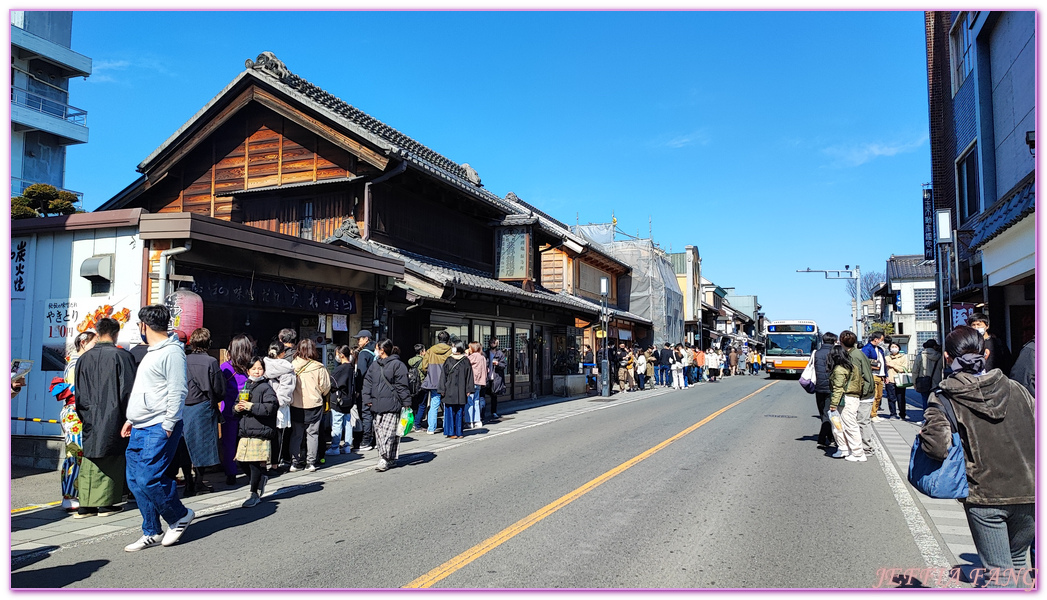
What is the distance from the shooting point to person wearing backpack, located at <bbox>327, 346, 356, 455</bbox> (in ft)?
34.0

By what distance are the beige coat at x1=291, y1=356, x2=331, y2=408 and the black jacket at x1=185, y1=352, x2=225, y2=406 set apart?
1.55 metres

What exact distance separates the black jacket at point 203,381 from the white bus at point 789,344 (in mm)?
33373

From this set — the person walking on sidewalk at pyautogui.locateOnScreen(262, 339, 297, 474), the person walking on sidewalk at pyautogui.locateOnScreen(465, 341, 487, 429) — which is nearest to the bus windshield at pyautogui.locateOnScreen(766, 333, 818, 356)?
the person walking on sidewalk at pyautogui.locateOnScreen(465, 341, 487, 429)

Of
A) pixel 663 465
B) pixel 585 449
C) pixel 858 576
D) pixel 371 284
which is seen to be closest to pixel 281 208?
pixel 371 284

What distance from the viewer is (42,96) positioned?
102ft

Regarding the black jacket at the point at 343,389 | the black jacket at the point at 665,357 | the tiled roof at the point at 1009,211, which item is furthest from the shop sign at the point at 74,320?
the black jacket at the point at 665,357

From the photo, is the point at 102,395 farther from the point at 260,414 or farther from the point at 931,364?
the point at 931,364

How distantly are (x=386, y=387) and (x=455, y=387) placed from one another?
3394 millimetres

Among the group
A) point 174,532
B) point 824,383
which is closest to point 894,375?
point 824,383

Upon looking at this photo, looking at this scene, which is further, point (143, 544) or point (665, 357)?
point (665, 357)

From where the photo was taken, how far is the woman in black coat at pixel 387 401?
29.5ft

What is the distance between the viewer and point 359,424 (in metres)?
11.0

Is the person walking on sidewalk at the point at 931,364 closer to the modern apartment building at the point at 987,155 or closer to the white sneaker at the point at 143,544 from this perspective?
the modern apartment building at the point at 987,155

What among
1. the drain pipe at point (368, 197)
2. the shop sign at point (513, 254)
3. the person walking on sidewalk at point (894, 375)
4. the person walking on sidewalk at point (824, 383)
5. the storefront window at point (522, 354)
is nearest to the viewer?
the person walking on sidewalk at point (824, 383)
